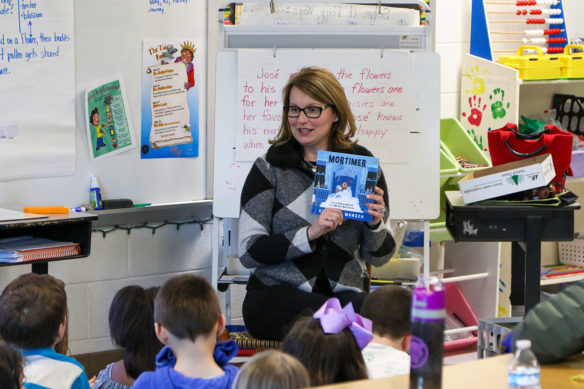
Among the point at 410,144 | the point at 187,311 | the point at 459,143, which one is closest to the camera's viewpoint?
the point at 187,311

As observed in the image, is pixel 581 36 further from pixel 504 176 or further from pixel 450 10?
pixel 504 176

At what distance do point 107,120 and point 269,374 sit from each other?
246 centimetres

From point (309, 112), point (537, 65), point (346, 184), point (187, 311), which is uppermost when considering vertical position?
point (537, 65)

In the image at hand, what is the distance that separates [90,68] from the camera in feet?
12.0

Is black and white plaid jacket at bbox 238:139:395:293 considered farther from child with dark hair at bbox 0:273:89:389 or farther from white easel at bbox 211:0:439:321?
child with dark hair at bbox 0:273:89:389

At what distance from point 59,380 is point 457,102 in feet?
9.54

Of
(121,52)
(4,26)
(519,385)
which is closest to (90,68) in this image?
(121,52)

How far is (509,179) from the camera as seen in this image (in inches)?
115

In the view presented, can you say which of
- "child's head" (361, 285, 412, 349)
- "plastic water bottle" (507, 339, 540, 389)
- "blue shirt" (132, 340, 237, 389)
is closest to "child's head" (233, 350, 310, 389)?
"plastic water bottle" (507, 339, 540, 389)

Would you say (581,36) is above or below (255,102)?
above

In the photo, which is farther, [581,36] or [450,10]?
[581,36]

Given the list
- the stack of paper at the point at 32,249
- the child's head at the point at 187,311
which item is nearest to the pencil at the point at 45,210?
the stack of paper at the point at 32,249

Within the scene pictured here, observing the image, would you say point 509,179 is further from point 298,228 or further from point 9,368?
point 9,368

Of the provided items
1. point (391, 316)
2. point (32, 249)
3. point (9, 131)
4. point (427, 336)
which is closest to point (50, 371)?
point (32, 249)
